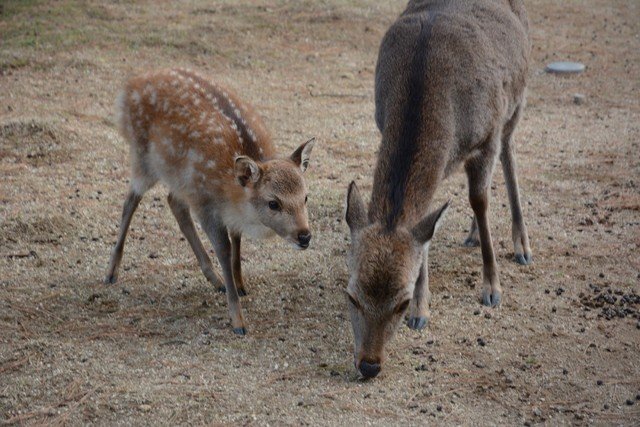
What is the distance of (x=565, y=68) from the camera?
12758 millimetres

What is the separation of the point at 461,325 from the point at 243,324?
4.73 ft

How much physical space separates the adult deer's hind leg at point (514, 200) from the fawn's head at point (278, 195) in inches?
81.3

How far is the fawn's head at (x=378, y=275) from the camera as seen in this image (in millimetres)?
4902

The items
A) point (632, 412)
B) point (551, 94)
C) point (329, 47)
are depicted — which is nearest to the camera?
point (632, 412)

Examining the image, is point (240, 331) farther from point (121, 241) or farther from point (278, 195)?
point (121, 241)

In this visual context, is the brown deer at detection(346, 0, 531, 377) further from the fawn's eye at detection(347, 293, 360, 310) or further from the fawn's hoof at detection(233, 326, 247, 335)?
the fawn's hoof at detection(233, 326, 247, 335)

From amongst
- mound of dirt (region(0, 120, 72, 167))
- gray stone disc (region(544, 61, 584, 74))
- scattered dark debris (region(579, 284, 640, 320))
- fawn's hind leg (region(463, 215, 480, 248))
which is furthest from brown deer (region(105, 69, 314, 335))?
gray stone disc (region(544, 61, 584, 74))

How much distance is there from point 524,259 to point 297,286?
186cm

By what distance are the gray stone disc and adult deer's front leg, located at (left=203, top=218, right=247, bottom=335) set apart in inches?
312

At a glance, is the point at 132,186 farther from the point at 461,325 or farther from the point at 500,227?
the point at 500,227

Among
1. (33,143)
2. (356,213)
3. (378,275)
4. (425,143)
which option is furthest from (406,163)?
(33,143)

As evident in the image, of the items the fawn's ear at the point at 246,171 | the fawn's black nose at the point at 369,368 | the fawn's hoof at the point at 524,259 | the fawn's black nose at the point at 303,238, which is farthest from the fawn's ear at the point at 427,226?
the fawn's hoof at the point at 524,259

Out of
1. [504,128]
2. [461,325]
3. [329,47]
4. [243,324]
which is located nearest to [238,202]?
[243,324]

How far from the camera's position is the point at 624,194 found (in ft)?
27.6
